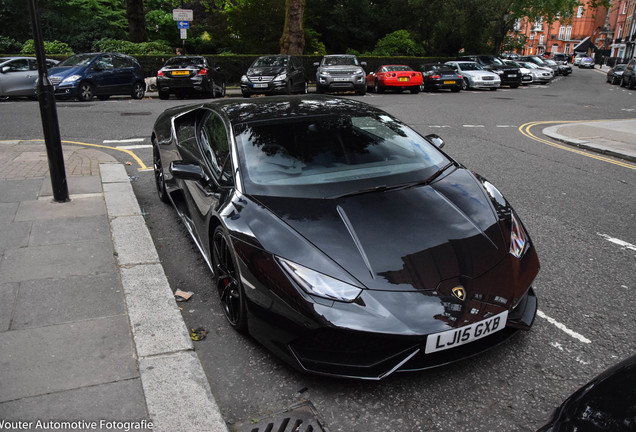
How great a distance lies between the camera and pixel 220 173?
12.4ft

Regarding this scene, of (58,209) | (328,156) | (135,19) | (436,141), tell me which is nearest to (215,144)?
(328,156)

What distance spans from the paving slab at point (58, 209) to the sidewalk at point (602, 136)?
8.53m

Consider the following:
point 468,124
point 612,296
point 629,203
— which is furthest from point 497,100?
point 612,296

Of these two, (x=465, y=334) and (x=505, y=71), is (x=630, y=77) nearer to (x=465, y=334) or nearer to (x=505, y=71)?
(x=505, y=71)

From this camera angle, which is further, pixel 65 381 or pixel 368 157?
pixel 368 157

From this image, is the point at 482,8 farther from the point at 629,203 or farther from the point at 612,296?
the point at 612,296

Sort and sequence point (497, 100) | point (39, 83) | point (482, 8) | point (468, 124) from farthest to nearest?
point (482, 8) < point (497, 100) < point (468, 124) < point (39, 83)

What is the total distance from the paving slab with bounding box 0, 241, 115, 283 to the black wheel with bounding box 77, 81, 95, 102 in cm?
1421

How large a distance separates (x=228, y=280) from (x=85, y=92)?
15956mm

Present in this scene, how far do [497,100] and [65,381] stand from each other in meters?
20.4

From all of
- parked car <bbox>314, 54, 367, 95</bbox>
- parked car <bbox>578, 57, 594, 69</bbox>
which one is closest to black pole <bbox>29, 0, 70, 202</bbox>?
parked car <bbox>314, 54, 367, 95</bbox>

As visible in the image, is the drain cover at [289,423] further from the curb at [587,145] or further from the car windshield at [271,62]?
the car windshield at [271,62]

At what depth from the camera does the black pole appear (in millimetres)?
5203

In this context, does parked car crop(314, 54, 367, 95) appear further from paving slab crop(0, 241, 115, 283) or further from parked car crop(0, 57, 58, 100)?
paving slab crop(0, 241, 115, 283)
